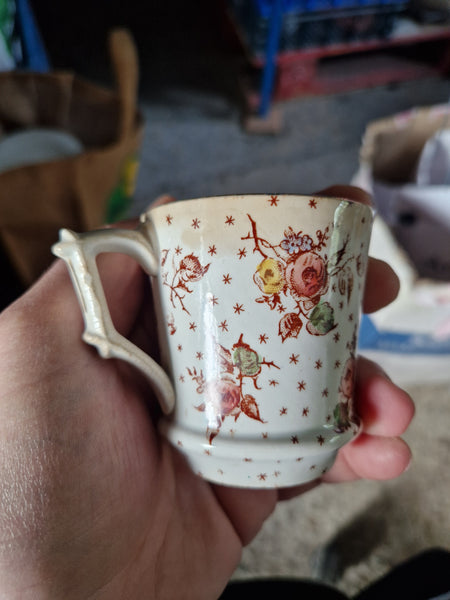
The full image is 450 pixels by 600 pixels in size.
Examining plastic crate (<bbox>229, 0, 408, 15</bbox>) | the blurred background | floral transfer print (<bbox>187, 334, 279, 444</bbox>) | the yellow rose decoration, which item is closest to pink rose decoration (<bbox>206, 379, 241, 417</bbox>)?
floral transfer print (<bbox>187, 334, 279, 444</bbox>)

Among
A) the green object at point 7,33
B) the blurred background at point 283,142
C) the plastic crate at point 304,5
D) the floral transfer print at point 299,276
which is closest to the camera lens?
the floral transfer print at point 299,276

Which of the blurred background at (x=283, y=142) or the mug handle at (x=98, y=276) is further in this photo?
the blurred background at (x=283, y=142)

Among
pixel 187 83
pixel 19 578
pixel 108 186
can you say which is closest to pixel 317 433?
pixel 19 578

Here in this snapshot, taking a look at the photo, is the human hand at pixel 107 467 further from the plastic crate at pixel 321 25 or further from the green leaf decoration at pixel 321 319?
the plastic crate at pixel 321 25

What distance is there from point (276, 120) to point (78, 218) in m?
0.95

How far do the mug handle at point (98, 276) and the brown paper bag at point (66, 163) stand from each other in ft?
2.05

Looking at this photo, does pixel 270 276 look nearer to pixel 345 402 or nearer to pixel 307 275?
pixel 307 275

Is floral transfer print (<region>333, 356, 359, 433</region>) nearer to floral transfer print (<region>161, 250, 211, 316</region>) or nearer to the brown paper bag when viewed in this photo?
floral transfer print (<region>161, 250, 211, 316</region>)

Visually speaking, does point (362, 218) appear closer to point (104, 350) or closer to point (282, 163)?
point (104, 350)

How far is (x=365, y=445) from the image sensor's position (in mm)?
708

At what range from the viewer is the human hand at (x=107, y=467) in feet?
1.69

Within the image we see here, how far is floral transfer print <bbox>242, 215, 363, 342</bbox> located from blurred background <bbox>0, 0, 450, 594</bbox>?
1.57 ft

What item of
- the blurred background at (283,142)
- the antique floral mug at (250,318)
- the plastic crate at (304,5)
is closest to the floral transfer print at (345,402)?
the antique floral mug at (250,318)

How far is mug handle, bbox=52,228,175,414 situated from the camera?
50 cm
